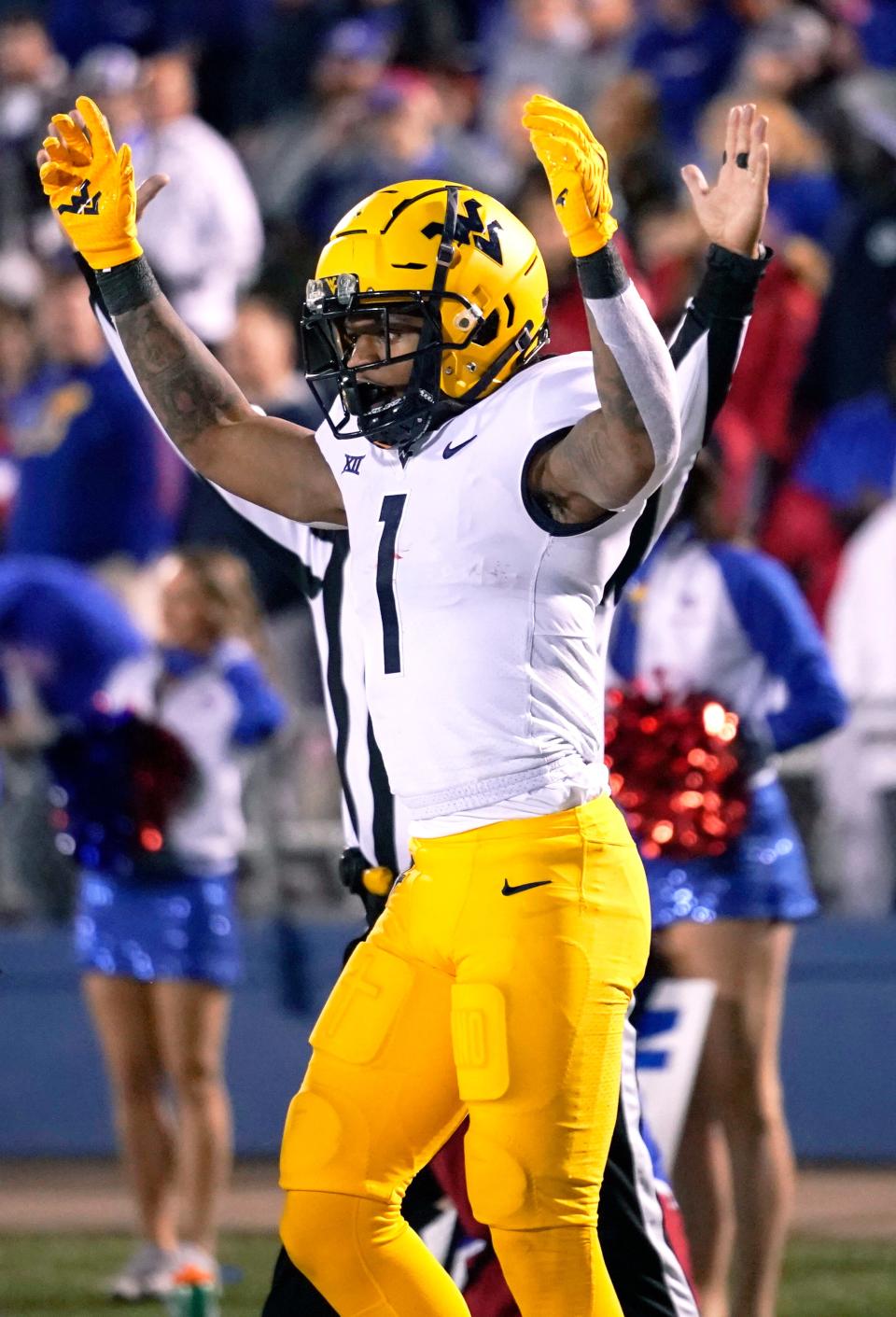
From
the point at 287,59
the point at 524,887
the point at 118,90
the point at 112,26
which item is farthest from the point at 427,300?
the point at 112,26

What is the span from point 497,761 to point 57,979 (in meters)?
4.93

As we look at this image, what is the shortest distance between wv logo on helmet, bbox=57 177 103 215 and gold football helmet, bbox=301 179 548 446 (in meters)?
0.41

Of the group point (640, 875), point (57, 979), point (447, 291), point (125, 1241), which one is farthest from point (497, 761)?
point (57, 979)

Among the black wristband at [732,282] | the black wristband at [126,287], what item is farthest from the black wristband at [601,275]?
the black wristband at [126,287]

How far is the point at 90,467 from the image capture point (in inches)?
354

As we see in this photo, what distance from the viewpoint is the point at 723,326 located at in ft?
13.8

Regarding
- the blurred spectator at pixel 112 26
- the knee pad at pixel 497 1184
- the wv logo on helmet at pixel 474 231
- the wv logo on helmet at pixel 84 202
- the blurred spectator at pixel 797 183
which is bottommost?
the knee pad at pixel 497 1184

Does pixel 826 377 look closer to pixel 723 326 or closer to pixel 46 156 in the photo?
pixel 723 326

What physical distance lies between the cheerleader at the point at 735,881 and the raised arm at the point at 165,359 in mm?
1658

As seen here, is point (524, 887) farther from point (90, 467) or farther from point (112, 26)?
point (112, 26)

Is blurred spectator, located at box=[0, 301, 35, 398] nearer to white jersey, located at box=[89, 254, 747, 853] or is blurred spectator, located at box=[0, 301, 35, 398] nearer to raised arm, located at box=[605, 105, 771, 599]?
white jersey, located at box=[89, 254, 747, 853]

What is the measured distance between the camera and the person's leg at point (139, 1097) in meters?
6.28

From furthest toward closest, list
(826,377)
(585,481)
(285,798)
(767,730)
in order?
(826,377) → (285,798) → (767,730) → (585,481)

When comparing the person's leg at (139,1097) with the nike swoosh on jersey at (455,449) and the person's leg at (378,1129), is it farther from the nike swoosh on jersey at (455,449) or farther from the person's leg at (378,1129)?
the nike swoosh on jersey at (455,449)
